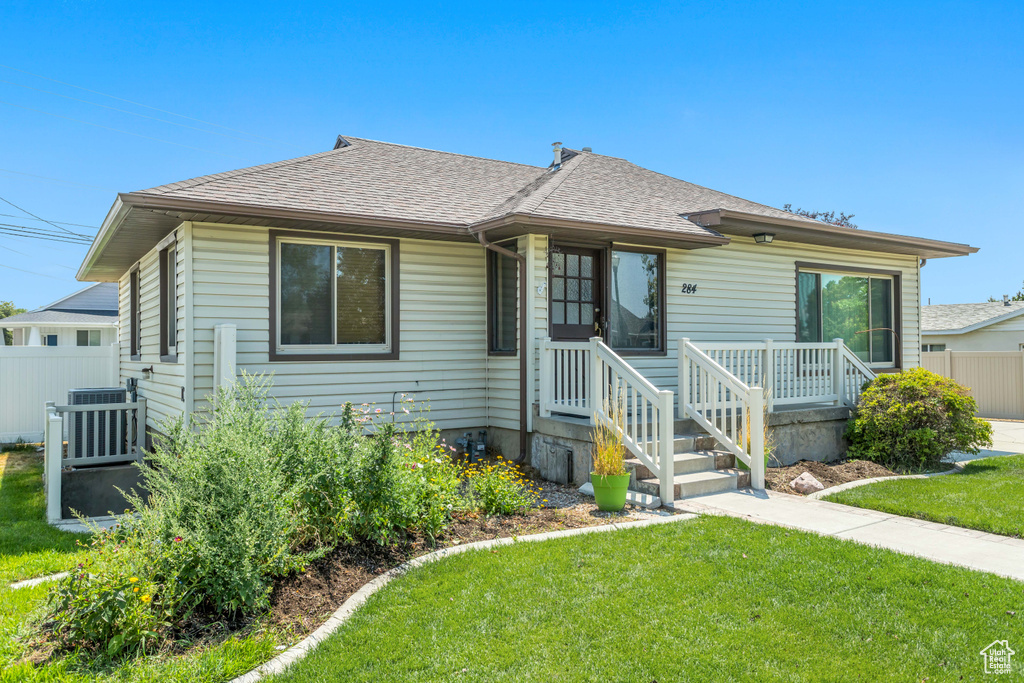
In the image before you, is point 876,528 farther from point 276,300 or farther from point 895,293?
point 895,293

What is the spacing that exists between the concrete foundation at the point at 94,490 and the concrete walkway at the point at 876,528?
6.70 metres

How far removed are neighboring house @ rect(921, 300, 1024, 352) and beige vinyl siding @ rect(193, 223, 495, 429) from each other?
21.2 meters

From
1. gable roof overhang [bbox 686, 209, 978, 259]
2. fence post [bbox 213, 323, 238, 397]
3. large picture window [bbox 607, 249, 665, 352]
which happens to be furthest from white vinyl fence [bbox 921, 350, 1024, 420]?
fence post [bbox 213, 323, 238, 397]

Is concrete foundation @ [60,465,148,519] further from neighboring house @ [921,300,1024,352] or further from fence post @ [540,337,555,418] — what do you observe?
neighboring house @ [921,300,1024,352]

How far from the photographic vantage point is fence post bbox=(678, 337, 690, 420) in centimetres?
794

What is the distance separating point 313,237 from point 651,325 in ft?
15.0

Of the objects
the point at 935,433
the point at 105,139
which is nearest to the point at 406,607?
the point at 935,433

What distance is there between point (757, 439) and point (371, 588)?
14.6 feet

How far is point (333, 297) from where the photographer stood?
25.9ft

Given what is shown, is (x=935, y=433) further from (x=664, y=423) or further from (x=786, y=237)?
(x=664, y=423)

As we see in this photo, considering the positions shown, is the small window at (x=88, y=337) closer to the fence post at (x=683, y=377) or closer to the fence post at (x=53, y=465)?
the fence post at (x=53, y=465)

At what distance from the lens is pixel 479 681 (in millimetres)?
3088

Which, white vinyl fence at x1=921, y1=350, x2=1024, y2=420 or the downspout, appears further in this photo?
white vinyl fence at x1=921, y1=350, x2=1024, y2=420

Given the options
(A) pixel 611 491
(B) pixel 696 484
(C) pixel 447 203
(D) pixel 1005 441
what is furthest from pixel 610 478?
(D) pixel 1005 441
